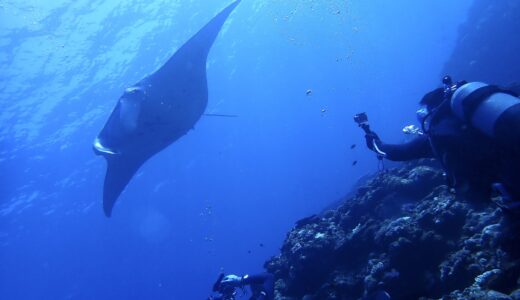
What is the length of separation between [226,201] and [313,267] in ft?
225

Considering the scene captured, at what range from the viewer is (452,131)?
157 inches

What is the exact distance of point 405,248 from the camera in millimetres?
6168

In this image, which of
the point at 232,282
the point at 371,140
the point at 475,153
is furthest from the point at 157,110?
the point at 475,153

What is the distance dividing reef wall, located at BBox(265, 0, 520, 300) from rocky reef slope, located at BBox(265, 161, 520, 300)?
13 millimetres

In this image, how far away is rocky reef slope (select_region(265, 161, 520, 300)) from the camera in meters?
4.63

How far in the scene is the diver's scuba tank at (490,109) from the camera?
3299mm

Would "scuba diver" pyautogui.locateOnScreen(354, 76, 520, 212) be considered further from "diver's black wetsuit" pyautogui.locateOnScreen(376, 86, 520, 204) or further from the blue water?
the blue water

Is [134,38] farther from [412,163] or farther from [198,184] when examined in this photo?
[198,184]

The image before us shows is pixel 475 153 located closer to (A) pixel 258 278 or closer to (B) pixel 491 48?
(A) pixel 258 278

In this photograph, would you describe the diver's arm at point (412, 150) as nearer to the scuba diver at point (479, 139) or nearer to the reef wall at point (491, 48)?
the scuba diver at point (479, 139)

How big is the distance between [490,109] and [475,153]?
0.52 metres

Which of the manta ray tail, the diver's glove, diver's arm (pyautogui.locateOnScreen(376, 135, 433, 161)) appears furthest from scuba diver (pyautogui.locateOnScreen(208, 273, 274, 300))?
diver's arm (pyautogui.locateOnScreen(376, 135, 433, 161))

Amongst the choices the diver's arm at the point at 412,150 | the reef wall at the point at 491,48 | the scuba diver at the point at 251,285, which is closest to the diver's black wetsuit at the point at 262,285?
the scuba diver at the point at 251,285

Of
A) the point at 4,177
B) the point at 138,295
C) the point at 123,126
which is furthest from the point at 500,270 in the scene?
the point at 138,295
